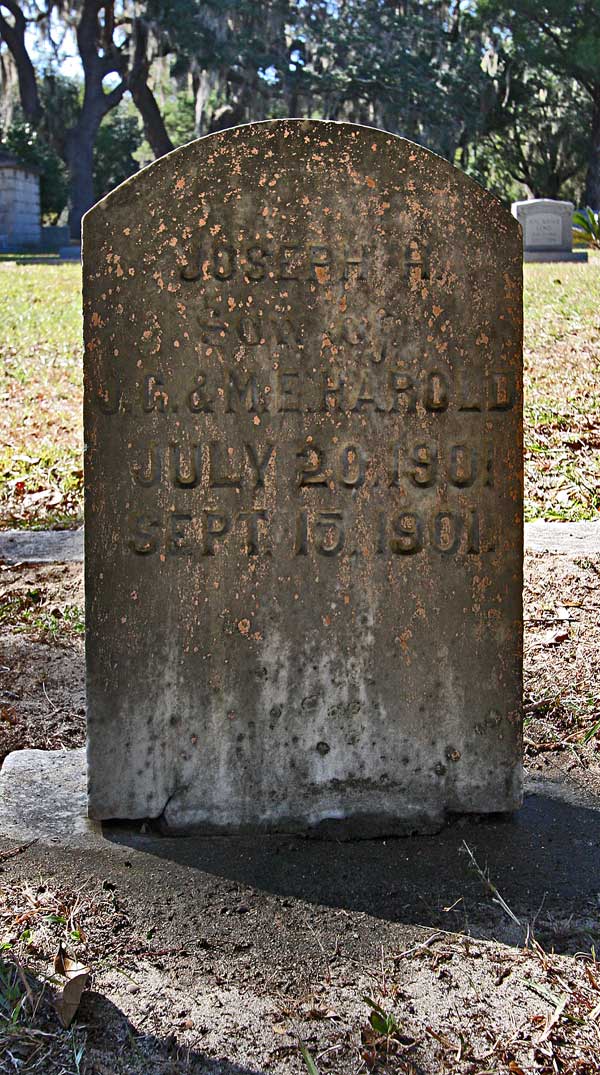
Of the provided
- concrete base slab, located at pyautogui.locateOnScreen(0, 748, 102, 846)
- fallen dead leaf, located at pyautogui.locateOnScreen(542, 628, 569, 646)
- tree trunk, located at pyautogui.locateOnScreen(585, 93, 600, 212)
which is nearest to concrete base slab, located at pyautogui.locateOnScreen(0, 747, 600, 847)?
concrete base slab, located at pyautogui.locateOnScreen(0, 748, 102, 846)

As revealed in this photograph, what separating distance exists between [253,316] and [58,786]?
49.3 inches

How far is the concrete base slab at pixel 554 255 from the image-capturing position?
2216cm

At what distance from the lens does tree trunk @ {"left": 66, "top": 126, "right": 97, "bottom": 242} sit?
3534cm

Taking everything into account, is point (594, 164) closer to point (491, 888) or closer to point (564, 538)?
point (564, 538)

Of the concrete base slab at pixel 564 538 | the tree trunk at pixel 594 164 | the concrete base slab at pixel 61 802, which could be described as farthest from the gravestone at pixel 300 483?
the tree trunk at pixel 594 164

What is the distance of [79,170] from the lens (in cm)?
3603

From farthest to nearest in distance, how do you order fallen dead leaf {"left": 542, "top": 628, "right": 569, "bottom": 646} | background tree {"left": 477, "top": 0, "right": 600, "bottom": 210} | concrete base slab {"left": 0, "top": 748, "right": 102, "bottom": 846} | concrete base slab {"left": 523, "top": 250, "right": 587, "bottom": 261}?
background tree {"left": 477, "top": 0, "right": 600, "bottom": 210} < concrete base slab {"left": 523, "top": 250, "right": 587, "bottom": 261} < fallen dead leaf {"left": 542, "top": 628, "right": 569, "bottom": 646} < concrete base slab {"left": 0, "top": 748, "right": 102, "bottom": 846}

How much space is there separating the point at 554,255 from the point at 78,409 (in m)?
17.1

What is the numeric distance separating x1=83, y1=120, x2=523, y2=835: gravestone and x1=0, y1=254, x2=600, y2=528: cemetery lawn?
2.89 meters

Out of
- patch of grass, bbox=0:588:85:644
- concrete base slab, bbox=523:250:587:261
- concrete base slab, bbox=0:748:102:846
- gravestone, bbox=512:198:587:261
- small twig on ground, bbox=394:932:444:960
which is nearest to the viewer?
small twig on ground, bbox=394:932:444:960

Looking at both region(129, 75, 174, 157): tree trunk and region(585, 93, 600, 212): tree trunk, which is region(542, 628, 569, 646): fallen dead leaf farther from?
region(585, 93, 600, 212): tree trunk

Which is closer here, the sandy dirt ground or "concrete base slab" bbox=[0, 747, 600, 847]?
the sandy dirt ground

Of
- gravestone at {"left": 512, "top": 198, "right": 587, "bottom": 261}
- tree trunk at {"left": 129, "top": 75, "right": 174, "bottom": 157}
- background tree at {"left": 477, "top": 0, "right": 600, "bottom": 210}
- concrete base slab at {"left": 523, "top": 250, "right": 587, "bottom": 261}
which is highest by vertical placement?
background tree at {"left": 477, "top": 0, "right": 600, "bottom": 210}

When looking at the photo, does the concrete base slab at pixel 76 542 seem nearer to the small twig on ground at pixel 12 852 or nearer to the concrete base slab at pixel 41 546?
the concrete base slab at pixel 41 546
